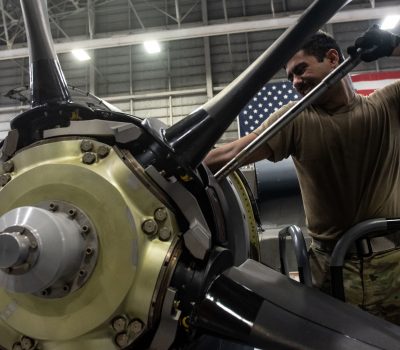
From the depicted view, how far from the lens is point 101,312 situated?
970mm

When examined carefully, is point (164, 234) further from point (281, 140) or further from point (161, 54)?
point (161, 54)

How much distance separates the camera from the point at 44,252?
0.89 m

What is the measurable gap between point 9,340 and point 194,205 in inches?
23.8

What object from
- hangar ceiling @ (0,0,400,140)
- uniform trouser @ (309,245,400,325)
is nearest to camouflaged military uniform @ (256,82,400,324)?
uniform trouser @ (309,245,400,325)

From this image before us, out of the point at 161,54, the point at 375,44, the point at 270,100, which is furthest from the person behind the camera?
the point at 161,54

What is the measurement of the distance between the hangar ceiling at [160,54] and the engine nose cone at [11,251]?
36.2 ft

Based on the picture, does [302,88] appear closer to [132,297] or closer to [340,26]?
[132,297]

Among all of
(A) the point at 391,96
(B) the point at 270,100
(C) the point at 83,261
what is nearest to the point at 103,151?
(C) the point at 83,261

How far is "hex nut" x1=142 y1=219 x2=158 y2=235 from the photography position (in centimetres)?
101

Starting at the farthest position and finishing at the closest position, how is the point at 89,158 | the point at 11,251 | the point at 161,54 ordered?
the point at 161,54 < the point at 89,158 < the point at 11,251

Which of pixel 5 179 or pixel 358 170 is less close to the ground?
pixel 5 179

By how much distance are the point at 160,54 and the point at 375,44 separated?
11944 mm

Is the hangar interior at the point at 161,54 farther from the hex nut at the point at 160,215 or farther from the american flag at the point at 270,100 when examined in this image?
the hex nut at the point at 160,215

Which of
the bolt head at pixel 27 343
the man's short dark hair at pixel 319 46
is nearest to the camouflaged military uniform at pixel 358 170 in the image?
the man's short dark hair at pixel 319 46
